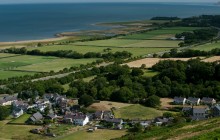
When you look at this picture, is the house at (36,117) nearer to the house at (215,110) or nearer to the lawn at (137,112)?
the lawn at (137,112)

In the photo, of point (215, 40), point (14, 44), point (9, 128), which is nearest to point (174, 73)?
point (9, 128)

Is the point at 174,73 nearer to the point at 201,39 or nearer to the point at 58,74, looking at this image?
the point at 58,74

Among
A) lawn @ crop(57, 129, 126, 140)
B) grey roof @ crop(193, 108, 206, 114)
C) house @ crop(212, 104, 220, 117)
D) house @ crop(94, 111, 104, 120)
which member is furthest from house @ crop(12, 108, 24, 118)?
house @ crop(212, 104, 220, 117)

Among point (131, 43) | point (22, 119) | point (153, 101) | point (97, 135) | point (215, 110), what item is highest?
point (131, 43)

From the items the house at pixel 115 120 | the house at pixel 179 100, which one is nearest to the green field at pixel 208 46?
the house at pixel 179 100

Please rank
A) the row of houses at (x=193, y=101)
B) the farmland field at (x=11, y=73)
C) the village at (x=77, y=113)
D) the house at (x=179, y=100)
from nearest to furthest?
the village at (x=77, y=113) → the row of houses at (x=193, y=101) → the house at (x=179, y=100) → the farmland field at (x=11, y=73)

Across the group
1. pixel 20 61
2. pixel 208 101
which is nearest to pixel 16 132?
pixel 208 101

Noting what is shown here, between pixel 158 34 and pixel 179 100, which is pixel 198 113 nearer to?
pixel 179 100
